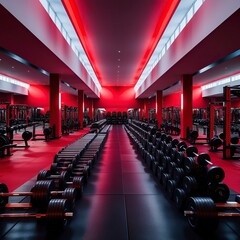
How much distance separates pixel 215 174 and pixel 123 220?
0.82m

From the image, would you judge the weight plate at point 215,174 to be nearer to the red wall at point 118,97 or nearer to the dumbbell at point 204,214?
the dumbbell at point 204,214

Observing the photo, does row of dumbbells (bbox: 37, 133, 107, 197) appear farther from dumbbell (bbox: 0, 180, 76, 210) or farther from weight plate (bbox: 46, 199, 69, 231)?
weight plate (bbox: 46, 199, 69, 231)

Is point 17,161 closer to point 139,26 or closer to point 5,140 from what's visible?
point 5,140

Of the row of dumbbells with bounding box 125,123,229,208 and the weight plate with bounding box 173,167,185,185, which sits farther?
the weight plate with bounding box 173,167,185,185

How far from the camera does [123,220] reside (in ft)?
5.70

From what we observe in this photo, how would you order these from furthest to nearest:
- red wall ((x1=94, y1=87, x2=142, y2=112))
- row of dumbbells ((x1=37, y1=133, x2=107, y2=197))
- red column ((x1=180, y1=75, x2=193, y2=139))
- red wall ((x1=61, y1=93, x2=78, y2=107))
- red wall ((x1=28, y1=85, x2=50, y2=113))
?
red wall ((x1=94, y1=87, x2=142, y2=112)) < red wall ((x1=61, y1=93, x2=78, y2=107)) < red wall ((x1=28, y1=85, x2=50, y2=113)) < red column ((x1=180, y1=75, x2=193, y2=139)) < row of dumbbells ((x1=37, y1=133, x2=107, y2=197))

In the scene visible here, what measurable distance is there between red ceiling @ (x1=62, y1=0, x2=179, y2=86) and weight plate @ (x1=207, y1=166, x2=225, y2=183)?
3.53 m

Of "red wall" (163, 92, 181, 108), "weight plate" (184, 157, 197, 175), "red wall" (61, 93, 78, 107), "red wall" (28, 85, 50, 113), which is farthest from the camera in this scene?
"red wall" (163, 92, 181, 108)

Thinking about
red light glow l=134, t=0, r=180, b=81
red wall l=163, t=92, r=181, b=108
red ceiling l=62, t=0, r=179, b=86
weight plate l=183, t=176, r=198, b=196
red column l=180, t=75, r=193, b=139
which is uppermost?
red light glow l=134, t=0, r=180, b=81

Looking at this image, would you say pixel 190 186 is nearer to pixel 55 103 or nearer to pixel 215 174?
pixel 215 174

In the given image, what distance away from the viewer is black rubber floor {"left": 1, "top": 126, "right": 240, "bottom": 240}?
1515mm

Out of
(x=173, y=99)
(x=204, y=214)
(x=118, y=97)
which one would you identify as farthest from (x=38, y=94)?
(x=204, y=214)

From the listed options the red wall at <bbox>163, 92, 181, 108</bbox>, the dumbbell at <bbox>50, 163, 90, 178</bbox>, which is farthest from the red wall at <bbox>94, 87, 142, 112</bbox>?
the dumbbell at <bbox>50, 163, 90, 178</bbox>

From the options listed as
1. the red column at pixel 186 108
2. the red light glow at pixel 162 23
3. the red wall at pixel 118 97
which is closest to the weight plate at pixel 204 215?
the red light glow at pixel 162 23
